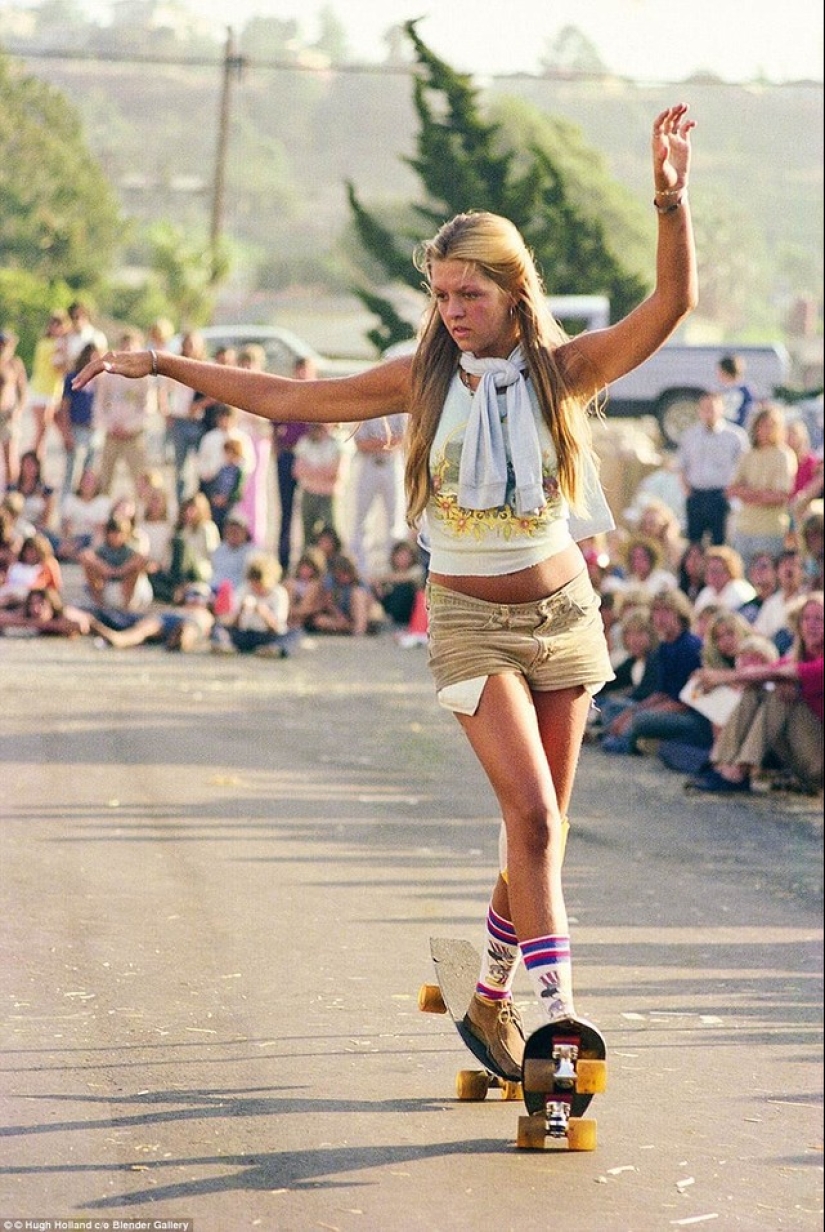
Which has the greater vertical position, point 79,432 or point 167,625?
point 79,432

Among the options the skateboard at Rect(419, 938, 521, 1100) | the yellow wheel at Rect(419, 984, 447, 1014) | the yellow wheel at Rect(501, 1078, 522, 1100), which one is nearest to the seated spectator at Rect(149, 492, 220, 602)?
the skateboard at Rect(419, 938, 521, 1100)

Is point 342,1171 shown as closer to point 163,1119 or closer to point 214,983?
point 163,1119

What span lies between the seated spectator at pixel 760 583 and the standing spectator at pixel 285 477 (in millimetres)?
7152

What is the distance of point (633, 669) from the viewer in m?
14.2

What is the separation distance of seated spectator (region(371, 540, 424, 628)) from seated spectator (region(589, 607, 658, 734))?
5.42 m

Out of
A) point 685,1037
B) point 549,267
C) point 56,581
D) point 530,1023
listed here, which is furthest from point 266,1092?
point 549,267

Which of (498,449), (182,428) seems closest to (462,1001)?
(498,449)

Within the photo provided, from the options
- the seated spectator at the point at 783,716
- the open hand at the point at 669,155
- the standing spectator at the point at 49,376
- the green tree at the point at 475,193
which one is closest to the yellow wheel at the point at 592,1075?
the open hand at the point at 669,155

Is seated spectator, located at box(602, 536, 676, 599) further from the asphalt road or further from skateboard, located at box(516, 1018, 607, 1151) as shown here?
skateboard, located at box(516, 1018, 607, 1151)

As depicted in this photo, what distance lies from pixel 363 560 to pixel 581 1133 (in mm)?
15289

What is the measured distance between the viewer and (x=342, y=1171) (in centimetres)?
498

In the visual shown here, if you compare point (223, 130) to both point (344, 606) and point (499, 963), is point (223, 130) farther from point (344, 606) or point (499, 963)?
point (499, 963)

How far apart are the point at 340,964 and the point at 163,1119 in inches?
81.0

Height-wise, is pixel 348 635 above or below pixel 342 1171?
below
